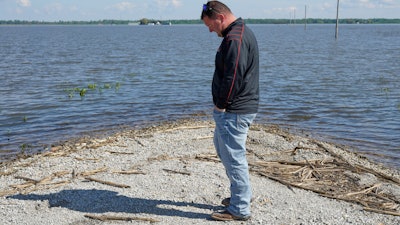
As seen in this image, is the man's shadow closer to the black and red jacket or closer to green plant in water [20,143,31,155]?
the black and red jacket

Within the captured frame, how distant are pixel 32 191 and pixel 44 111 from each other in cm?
939

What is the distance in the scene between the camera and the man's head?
5.50 metres

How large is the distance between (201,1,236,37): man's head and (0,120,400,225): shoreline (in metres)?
2.51

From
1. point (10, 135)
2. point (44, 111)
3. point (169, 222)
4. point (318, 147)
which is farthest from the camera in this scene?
point (44, 111)

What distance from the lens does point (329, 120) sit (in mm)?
14719

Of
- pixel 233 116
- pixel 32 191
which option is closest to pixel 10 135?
pixel 32 191

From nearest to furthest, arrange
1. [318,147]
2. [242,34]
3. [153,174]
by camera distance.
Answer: [242,34] → [153,174] → [318,147]

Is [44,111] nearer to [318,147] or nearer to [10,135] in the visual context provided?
[10,135]

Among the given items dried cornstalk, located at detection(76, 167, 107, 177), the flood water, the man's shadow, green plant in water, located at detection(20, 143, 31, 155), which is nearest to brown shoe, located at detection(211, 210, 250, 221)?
the man's shadow

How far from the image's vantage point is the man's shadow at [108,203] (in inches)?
254

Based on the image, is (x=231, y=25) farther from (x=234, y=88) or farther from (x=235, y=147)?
(x=235, y=147)

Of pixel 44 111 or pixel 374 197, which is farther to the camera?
pixel 44 111

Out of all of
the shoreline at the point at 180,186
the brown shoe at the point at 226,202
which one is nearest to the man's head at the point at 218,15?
the brown shoe at the point at 226,202

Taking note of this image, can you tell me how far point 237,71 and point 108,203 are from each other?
9.30ft
